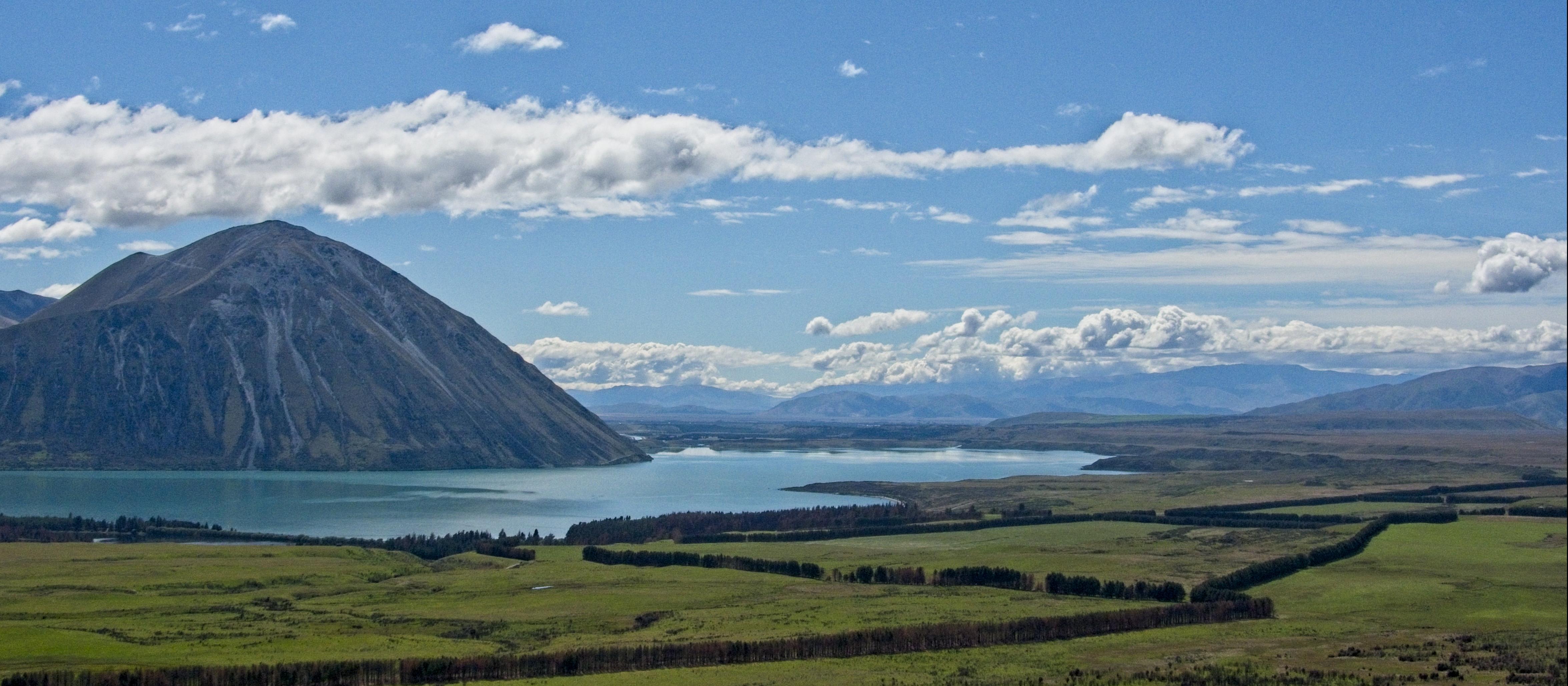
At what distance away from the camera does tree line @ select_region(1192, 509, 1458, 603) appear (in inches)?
3558

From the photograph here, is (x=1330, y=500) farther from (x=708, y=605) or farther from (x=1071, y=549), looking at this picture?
Result: (x=708, y=605)

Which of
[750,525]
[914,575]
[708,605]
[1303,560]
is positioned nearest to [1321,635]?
[1303,560]

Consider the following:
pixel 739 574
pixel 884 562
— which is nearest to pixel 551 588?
pixel 739 574

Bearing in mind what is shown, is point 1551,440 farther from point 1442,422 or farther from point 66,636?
point 1442,422

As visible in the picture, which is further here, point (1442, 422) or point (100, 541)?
point (1442, 422)

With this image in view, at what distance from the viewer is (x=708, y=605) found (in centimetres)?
8800

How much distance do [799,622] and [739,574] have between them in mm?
25620

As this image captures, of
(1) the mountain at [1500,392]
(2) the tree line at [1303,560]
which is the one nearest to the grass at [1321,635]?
(2) the tree line at [1303,560]

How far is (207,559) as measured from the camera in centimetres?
10638

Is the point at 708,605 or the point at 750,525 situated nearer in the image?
the point at 708,605

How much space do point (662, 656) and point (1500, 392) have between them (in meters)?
43.7

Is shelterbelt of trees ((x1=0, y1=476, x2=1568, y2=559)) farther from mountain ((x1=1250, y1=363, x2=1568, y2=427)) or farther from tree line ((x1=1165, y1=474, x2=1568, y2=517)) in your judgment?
mountain ((x1=1250, y1=363, x2=1568, y2=427))

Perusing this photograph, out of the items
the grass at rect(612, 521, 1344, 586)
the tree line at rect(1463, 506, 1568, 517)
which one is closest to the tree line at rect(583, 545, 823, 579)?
the grass at rect(612, 521, 1344, 586)

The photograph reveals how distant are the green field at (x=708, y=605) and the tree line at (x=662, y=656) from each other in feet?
5.83
